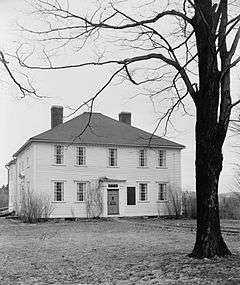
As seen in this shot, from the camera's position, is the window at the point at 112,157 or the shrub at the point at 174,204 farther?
the shrub at the point at 174,204

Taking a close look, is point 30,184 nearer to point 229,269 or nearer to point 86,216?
point 86,216

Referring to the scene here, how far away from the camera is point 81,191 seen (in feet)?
131

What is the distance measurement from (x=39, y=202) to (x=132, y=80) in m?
25.4

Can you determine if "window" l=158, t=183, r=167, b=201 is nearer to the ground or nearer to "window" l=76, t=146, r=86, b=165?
"window" l=76, t=146, r=86, b=165

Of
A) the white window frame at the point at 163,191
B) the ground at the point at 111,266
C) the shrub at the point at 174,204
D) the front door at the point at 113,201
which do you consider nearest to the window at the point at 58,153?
the front door at the point at 113,201

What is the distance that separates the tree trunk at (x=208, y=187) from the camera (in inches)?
486

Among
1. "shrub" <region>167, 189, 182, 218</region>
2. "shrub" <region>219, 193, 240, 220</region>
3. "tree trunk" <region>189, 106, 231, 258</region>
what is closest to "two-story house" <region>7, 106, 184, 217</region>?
"shrub" <region>167, 189, 182, 218</region>

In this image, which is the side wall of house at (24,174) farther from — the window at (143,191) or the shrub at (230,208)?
the shrub at (230,208)

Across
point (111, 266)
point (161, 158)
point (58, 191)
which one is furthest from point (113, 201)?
point (111, 266)

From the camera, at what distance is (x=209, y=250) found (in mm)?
12266

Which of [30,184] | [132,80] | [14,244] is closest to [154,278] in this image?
[132,80]

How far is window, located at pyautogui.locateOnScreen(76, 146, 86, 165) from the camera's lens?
4020cm

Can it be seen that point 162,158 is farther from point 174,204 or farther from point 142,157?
point 174,204

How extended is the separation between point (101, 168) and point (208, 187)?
28.5 meters
